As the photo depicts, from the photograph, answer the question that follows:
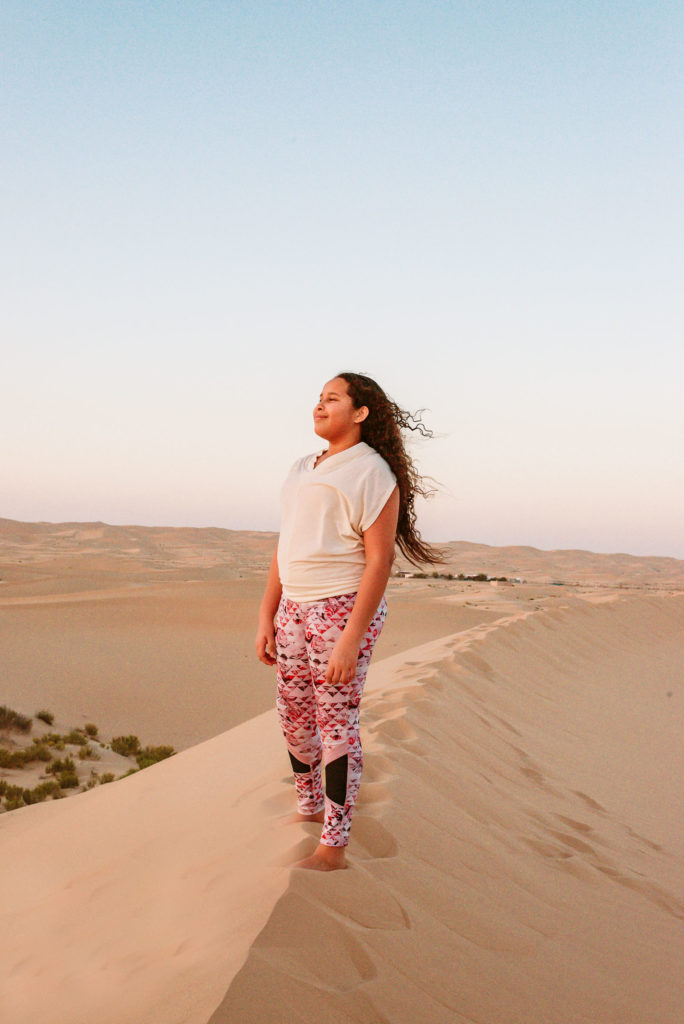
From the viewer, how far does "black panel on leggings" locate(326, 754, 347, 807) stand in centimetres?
271

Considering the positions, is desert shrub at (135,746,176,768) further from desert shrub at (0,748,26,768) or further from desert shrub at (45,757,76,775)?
desert shrub at (0,748,26,768)

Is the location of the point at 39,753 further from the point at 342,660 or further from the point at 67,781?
the point at 342,660

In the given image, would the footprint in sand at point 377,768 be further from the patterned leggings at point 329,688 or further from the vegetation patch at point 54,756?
the vegetation patch at point 54,756

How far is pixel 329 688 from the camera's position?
8.91 ft

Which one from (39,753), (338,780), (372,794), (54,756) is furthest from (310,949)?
(54,756)

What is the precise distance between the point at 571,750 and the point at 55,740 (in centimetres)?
494

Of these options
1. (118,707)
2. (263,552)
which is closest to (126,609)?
(118,707)

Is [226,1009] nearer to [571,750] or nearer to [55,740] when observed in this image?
[571,750]

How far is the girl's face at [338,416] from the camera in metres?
2.96

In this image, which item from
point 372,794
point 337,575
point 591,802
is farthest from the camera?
point 591,802

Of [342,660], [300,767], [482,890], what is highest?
[342,660]

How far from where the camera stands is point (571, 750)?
22.2 ft

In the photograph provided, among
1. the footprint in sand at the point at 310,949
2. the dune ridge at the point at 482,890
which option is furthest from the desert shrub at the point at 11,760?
the footprint in sand at the point at 310,949

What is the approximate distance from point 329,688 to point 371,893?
2.29 feet
